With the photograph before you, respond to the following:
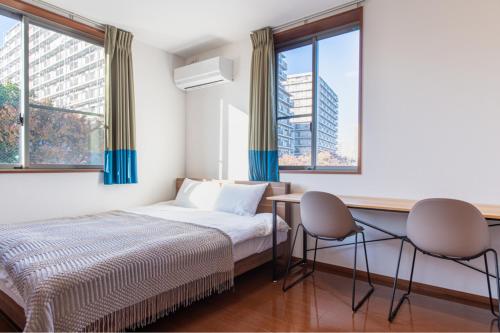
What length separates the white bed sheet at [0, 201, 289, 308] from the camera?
2414mm

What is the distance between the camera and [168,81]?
3.98 meters

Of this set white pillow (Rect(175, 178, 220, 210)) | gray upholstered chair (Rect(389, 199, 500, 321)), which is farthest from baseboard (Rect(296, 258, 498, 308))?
white pillow (Rect(175, 178, 220, 210))

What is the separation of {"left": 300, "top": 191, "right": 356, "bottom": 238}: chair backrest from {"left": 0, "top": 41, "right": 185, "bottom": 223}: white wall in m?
2.19

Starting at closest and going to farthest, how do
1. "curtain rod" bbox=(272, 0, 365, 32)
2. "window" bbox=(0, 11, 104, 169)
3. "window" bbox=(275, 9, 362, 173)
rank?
"window" bbox=(0, 11, 104, 169)
"curtain rod" bbox=(272, 0, 365, 32)
"window" bbox=(275, 9, 362, 173)

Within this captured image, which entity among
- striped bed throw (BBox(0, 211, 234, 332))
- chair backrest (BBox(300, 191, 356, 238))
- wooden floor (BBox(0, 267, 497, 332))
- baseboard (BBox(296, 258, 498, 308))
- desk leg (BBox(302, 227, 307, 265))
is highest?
chair backrest (BBox(300, 191, 356, 238))

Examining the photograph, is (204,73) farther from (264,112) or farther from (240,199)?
(240,199)

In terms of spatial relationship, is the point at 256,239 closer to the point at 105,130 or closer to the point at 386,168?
the point at 386,168

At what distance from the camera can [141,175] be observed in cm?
368

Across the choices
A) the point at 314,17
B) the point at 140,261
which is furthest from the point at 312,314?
the point at 314,17

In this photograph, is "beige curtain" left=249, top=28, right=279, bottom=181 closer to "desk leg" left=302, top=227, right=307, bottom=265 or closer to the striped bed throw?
"desk leg" left=302, top=227, right=307, bottom=265

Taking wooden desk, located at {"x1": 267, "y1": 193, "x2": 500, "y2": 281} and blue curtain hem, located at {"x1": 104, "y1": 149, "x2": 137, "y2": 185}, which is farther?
blue curtain hem, located at {"x1": 104, "y1": 149, "x2": 137, "y2": 185}

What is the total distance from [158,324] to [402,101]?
260cm

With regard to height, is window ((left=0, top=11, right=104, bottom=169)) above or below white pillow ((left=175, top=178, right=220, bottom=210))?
above

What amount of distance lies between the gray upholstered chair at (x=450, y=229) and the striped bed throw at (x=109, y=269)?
133 centimetres
